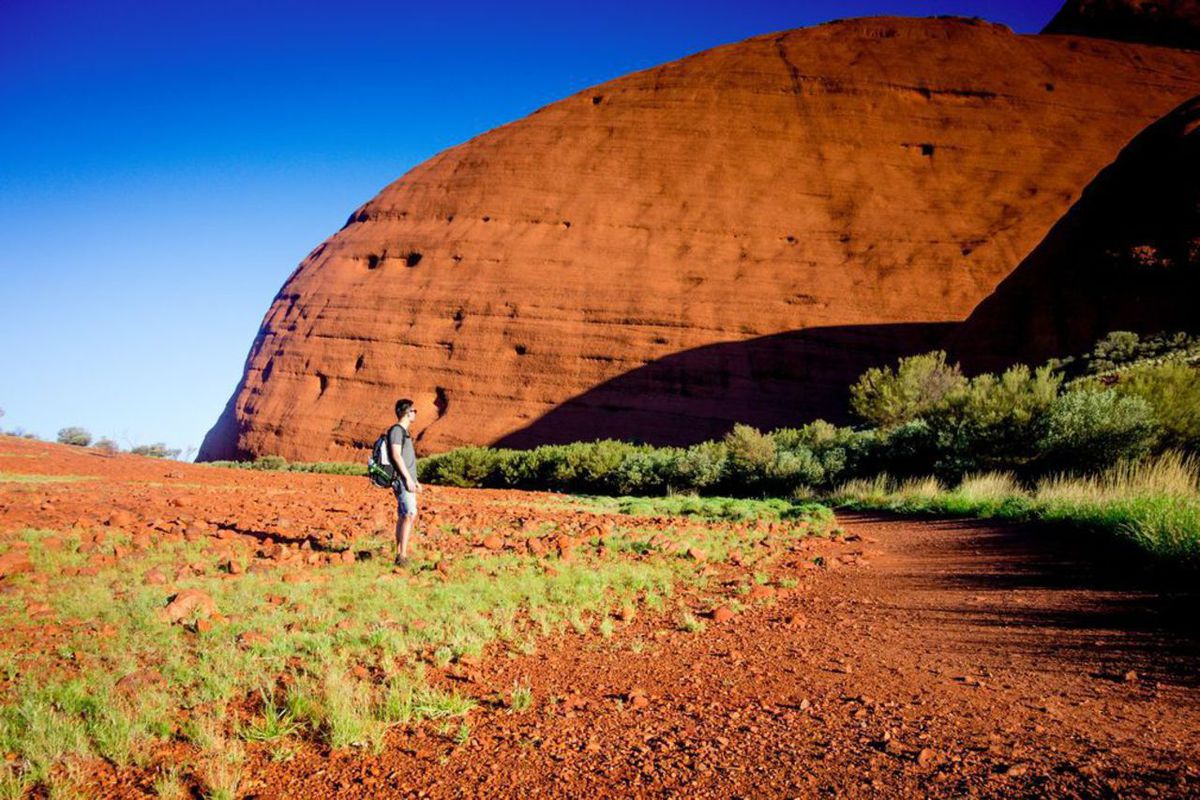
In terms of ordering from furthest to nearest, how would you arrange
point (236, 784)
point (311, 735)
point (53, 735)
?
point (311, 735) < point (53, 735) < point (236, 784)

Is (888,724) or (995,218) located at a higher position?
(995,218)

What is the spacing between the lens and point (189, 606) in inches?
192

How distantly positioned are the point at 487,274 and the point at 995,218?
28.7 meters

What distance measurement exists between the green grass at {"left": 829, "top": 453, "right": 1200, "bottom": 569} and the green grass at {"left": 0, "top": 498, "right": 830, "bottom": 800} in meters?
3.88

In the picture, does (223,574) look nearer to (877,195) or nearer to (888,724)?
(888,724)

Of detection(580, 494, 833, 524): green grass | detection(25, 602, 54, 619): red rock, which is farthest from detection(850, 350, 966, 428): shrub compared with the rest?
detection(25, 602, 54, 619): red rock

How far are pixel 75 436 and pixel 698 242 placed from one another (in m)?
38.2

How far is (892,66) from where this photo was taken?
149 feet

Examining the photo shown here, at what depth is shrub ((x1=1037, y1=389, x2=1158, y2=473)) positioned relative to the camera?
37.3ft

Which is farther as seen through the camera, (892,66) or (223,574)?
(892,66)

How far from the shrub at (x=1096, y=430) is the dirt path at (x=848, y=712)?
740 centimetres

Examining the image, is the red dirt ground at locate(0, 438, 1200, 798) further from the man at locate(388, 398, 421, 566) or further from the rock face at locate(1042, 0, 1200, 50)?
the rock face at locate(1042, 0, 1200, 50)

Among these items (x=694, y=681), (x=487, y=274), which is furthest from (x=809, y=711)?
(x=487, y=274)

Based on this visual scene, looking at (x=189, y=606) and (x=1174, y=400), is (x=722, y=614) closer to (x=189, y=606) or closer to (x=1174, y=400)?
(x=189, y=606)
